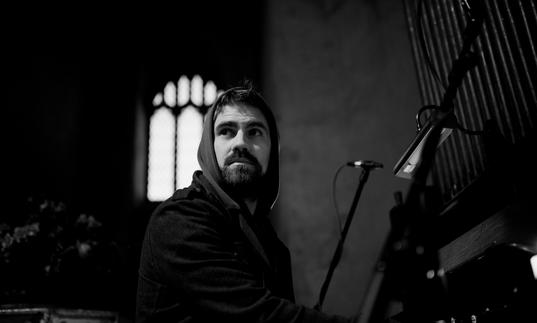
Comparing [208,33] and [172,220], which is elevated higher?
[208,33]

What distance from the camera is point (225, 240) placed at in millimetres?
1556

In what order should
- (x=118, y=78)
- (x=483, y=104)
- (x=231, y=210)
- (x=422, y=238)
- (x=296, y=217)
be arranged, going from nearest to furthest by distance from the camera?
1. (x=422, y=238)
2. (x=231, y=210)
3. (x=483, y=104)
4. (x=296, y=217)
5. (x=118, y=78)

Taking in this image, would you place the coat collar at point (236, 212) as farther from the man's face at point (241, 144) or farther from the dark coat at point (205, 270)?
the man's face at point (241, 144)

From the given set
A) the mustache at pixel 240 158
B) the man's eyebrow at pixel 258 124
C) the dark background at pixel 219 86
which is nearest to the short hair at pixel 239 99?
the man's eyebrow at pixel 258 124

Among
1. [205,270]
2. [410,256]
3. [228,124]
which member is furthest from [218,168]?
[410,256]

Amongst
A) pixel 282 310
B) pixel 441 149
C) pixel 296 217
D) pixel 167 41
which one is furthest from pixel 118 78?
pixel 282 310

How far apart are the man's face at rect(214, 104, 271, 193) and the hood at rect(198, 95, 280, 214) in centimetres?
3

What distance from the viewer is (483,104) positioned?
1.96 m

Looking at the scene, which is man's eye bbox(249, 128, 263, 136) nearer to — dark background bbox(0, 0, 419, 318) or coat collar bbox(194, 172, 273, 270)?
coat collar bbox(194, 172, 273, 270)

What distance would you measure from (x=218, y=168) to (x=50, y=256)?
6.15 ft

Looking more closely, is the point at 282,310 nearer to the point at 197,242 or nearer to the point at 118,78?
the point at 197,242

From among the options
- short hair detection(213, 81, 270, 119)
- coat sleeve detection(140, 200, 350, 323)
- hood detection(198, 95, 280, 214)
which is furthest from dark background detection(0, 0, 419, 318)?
coat sleeve detection(140, 200, 350, 323)

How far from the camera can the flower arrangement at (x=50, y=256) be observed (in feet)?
9.47

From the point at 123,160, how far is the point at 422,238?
6.56 m
